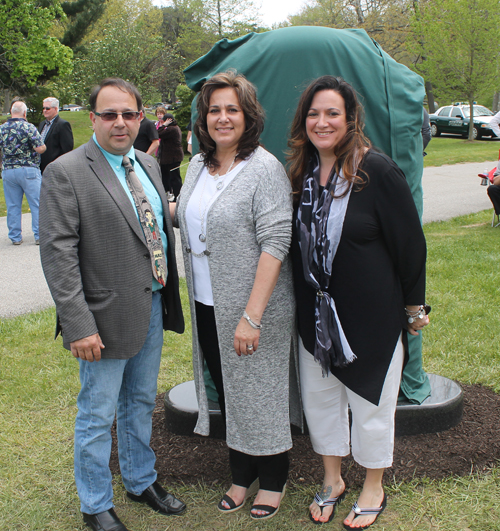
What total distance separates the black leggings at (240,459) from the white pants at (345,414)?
0.24 metres

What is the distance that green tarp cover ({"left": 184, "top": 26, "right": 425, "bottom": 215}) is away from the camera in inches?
111

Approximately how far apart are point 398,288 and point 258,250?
0.66m

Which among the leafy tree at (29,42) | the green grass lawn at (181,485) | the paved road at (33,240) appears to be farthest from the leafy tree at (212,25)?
the green grass lawn at (181,485)

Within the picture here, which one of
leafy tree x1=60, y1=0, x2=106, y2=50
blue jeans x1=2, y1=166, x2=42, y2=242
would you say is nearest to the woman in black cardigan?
blue jeans x1=2, y1=166, x2=42, y2=242

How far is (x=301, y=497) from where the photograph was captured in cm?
281

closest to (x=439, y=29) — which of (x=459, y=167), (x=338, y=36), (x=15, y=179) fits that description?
(x=459, y=167)

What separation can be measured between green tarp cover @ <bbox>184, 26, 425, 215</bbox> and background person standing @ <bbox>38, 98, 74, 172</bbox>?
252 inches

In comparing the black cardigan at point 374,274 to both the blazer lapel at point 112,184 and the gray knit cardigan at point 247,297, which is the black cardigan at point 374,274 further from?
the blazer lapel at point 112,184

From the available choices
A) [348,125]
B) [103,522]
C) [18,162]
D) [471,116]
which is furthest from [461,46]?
[103,522]

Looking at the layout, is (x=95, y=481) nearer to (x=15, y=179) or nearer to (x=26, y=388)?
(x=26, y=388)

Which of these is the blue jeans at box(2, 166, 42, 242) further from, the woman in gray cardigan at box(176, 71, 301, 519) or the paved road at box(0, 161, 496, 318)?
the woman in gray cardigan at box(176, 71, 301, 519)

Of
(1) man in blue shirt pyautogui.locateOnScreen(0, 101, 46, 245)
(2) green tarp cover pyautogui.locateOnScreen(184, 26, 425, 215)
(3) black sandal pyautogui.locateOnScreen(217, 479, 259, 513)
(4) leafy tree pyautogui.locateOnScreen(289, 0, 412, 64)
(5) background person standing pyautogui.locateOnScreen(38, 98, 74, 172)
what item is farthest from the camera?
(4) leafy tree pyautogui.locateOnScreen(289, 0, 412, 64)

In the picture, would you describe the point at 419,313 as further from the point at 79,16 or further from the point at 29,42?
the point at 79,16

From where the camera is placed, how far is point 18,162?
26.4 feet
